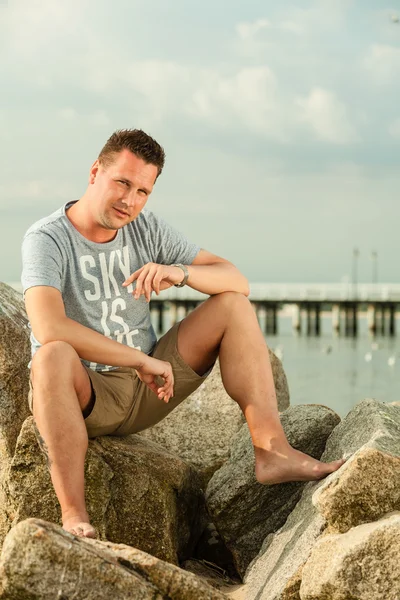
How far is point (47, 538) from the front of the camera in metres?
2.89

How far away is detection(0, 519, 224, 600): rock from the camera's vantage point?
2.88 meters

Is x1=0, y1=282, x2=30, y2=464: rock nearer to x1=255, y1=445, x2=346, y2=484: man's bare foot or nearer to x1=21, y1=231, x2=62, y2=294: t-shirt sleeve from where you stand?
x1=21, y1=231, x2=62, y2=294: t-shirt sleeve

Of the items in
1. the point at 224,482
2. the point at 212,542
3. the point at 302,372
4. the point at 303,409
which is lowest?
the point at 302,372

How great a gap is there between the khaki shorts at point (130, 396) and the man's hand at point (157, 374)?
0.15 m

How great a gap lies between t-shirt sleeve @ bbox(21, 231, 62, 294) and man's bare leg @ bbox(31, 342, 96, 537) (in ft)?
1.03

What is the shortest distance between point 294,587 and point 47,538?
1052mm

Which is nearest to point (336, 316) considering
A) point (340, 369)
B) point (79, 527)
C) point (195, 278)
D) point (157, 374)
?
point (340, 369)

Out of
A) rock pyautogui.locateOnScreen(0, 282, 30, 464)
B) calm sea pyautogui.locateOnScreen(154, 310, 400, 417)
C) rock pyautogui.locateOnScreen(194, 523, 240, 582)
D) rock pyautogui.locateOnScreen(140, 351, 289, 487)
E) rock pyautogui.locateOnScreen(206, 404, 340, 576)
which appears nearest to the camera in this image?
rock pyautogui.locateOnScreen(206, 404, 340, 576)

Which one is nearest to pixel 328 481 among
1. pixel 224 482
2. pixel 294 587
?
pixel 294 587

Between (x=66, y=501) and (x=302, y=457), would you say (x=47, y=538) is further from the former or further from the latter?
(x=302, y=457)

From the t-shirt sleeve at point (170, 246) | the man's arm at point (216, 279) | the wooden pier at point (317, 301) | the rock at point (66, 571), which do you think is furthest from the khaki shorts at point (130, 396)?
the wooden pier at point (317, 301)

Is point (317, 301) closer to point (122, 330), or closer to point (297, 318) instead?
point (297, 318)

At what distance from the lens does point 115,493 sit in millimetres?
4113

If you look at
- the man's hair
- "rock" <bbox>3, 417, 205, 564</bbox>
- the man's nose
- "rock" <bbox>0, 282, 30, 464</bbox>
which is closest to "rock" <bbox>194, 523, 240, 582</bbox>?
"rock" <bbox>3, 417, 205, 564</bbox>
